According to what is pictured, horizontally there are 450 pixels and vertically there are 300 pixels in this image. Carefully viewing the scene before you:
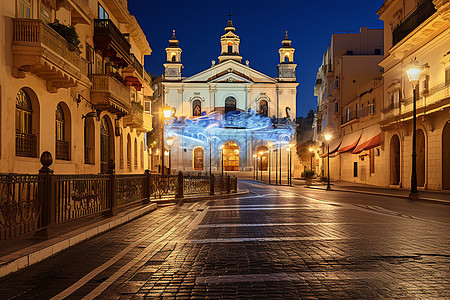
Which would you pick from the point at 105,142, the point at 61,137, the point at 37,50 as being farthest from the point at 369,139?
the point at 37,50

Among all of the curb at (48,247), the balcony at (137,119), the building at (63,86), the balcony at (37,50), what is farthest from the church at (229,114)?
the curb at (48,247)


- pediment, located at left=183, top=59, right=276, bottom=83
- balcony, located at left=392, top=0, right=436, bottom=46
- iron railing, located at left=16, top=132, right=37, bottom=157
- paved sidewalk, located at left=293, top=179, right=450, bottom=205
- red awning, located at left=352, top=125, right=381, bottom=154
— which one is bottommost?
paved sidewalk, located at left=293, top=179, right=450, bottom=205

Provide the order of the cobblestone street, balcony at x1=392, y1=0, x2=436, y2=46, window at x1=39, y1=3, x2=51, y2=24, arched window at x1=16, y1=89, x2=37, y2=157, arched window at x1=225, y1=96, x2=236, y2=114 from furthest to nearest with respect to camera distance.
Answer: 1. arched window at x1=225, y1=96, x2=236, y2=114
2. balcony at x1=392, y1=0, x2=436, y2=46
3. window at x1=39, y1=3, x2=51, y2=24
4. arched window at x1=16, y1=89, x2=37, y2=157
5. the cobblestone street

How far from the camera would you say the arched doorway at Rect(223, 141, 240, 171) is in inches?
2906

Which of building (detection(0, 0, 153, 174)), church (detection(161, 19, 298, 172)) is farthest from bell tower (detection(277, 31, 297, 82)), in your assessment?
building (detection(0, 0, 153, 174))

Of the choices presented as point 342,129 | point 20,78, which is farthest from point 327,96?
point 20,78

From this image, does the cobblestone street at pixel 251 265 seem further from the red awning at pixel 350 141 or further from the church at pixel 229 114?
the church at pixel 229 114

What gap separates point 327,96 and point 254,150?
2408 centimetres

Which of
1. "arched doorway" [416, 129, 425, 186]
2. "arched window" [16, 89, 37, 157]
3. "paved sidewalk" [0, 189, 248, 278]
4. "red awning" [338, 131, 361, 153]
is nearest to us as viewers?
"paved sidewalk" [0, 189, 248, 278]

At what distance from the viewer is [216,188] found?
2367 centimetres

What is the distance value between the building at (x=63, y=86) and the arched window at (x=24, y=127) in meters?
0.04

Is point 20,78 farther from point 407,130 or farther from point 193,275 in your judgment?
point 407,130

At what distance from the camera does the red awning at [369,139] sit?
109 feet

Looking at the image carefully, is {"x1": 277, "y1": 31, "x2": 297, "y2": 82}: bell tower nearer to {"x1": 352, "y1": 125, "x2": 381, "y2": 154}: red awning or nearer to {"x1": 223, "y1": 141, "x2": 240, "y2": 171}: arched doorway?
{"x1": 223, "y1": 141, "x2": 240, "y2": 171}: arched doorway
